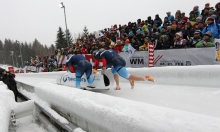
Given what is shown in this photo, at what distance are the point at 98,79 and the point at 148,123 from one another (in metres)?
3.01

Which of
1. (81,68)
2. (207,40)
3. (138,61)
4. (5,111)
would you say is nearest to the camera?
(5,111)

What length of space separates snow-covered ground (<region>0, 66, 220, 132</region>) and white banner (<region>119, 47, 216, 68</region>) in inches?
44.9

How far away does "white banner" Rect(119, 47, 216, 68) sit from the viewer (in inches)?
186

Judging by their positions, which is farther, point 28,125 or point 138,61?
point 138,61

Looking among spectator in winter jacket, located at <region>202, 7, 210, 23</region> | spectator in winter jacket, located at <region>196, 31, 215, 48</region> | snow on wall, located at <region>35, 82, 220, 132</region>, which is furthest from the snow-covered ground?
spectator in winter jacket, located at <region>202, 7, 210, 23</region>

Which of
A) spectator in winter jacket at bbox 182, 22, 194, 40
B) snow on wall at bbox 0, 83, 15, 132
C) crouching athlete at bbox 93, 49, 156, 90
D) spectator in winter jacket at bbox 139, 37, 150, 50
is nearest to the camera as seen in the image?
snow on wall at bbox 0, 83, 15, 132

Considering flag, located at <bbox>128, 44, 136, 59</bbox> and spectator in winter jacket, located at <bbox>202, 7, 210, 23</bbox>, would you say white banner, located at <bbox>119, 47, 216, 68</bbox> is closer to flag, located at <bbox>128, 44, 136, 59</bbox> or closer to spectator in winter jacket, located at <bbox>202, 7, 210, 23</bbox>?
flag, located at <bbox>128, 44, 136, 59</bbox>

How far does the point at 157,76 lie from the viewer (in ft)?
14.7

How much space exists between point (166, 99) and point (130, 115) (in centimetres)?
201

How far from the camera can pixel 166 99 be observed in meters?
3.12

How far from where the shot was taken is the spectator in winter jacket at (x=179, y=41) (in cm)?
552

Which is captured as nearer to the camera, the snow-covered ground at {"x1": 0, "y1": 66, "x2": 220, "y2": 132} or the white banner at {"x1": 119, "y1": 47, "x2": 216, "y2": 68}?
the snow-covered ground at {"x1": 0, "y1": 66, "x2": 220, "y2": 132}

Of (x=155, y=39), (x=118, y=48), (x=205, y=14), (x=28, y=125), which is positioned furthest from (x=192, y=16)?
(x=28, y=125)

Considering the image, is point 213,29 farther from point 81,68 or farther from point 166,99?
point 81,68
